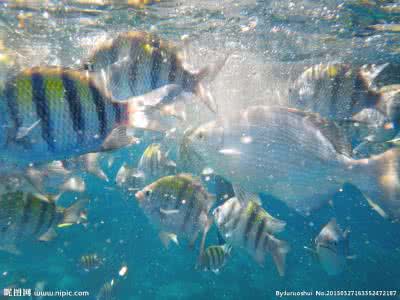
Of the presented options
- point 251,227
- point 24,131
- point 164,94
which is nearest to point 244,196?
point 251,227

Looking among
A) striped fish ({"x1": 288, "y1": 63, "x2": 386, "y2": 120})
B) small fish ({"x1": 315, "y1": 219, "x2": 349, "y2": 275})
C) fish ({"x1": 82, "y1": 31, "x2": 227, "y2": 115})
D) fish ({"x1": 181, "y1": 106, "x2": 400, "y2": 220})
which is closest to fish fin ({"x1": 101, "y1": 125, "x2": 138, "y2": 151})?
fish ({"x1": 82, "y1": 31, "x2": 227, "y2": 115})

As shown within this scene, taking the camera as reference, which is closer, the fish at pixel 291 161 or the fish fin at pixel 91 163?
the fish at pixel 291 161

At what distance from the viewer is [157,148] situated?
6336mm

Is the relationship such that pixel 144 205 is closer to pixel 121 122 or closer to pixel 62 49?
pixel 121 122

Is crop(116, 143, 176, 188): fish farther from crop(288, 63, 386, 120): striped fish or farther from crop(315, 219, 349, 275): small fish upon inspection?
crop(315, 219, 349, 275): small fish

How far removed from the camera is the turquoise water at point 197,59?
10.9 m

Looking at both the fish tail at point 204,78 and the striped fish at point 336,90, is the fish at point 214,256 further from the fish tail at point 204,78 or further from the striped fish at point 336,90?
the fish tail at point 204,78

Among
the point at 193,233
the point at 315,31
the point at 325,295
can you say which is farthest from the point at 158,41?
the point at 325,295

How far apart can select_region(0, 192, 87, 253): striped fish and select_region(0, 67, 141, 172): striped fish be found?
202 cm

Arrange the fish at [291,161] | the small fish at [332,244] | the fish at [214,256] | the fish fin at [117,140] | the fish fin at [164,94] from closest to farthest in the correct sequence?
the fish fin at [117,140]
the fish fin at [164,94]
the fish at [291,161]
the fish at [214,256]
the small fish at [332,244]

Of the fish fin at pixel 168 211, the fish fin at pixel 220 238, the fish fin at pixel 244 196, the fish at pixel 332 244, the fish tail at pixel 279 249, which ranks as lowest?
the fish at pixel 332 244

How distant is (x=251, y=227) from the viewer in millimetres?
4566

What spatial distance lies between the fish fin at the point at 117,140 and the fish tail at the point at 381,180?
3034 millimetres

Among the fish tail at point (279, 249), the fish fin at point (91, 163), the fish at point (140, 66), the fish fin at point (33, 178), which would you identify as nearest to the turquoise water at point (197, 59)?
the fish fin at point (91, 163)
